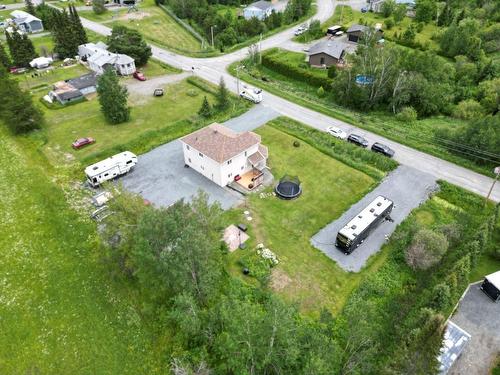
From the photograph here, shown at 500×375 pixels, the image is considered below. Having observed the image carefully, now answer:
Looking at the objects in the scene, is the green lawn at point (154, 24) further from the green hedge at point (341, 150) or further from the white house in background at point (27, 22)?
the green hedge at point (341, 150)

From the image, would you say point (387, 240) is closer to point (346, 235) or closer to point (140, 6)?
point (346, 235)

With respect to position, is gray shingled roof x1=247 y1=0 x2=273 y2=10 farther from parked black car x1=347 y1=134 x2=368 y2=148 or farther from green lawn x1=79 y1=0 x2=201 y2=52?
parked black car x1=347 y1=134 x2=368 y2=148

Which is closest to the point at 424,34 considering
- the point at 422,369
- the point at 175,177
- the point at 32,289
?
the point at 175,177

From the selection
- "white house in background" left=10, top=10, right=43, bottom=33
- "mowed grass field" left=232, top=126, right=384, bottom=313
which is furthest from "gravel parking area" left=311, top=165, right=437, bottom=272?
"white house in background" left=10, top=10, right=43, bottom=33

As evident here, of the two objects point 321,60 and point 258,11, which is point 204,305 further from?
point 258,11

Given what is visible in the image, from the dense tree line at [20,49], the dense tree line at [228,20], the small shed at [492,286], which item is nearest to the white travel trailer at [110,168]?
the small shed at [492,286]

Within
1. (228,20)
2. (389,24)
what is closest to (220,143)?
(228,20)
